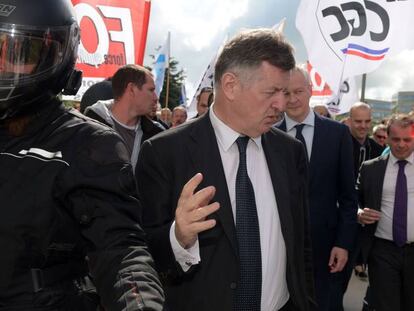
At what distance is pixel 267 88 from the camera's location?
2.26 metres

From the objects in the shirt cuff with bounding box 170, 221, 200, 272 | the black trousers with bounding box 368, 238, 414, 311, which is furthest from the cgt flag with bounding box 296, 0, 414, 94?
the shirt cuff with bounding box 170, 221, 200, 272

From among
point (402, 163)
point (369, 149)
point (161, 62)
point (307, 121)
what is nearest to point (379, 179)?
point (402, 163)

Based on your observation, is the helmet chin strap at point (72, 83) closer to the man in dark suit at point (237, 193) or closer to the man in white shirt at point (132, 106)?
the man in dark suit at point (237, 193)

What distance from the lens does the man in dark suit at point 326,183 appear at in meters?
3.44

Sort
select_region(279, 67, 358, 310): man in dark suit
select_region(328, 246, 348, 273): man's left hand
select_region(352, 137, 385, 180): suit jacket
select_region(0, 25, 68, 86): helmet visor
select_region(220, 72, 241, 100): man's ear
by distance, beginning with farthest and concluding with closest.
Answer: select_region(352, 137, 385, 180): suit jacket → select_region(279, 67, 358, 310): man in dark suit → select_region(328, 246, 348, 273): man's left hand → select_region(220, 72, 241, 100): man's ear → select_region(0, 25, 68, 86): helmet visor

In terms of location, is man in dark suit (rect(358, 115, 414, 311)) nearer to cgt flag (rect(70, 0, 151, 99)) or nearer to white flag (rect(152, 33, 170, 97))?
cgt flag (rect(70, 0, 151, 99))

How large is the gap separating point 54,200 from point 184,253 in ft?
2.25

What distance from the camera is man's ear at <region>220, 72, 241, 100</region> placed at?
2.28 m

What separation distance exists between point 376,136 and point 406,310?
459cm

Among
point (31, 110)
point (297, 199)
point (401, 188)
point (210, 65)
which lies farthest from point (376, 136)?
point (31, 110)

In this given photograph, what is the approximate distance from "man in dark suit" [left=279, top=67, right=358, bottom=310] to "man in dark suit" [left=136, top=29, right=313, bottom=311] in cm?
109

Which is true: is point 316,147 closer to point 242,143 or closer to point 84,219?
point 242,143

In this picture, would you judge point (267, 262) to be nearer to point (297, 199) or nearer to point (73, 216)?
point (297, 199)

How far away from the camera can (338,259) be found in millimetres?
3344
